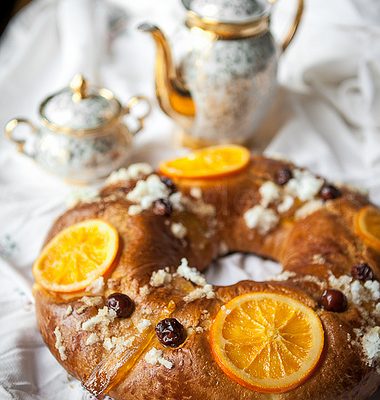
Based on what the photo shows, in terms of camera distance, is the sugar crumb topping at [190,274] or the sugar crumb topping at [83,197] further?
the sugar crumb topping at [83,197]

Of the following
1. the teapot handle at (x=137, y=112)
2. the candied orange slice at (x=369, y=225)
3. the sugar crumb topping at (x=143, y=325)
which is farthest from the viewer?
the teapot handle at (x=137, y=112)

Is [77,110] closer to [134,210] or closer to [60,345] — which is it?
[134,210]

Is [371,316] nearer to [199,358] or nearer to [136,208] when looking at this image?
[199,358]

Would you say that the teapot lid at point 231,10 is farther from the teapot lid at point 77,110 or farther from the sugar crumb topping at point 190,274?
the sugar crumb topping at point 190,274

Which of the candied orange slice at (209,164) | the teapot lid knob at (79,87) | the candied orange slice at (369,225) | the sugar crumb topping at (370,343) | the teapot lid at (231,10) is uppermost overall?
the teapot lid at (231,10)

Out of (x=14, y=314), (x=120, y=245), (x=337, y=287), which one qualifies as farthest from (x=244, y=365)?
(x=14, y=314)

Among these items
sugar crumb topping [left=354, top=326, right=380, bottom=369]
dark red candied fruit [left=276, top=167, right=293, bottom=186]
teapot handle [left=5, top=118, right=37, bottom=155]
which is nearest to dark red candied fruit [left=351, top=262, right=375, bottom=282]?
sugar crumb topping [left=354, top=326, right=380, bottom=369]

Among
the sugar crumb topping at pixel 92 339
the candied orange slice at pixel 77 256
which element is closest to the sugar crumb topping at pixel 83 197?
the candied orange slice at pixel 77 256

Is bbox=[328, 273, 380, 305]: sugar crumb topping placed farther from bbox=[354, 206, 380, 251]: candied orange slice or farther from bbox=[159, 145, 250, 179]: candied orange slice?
bbox=[159, 145, 250, 179]: candied orange slice
